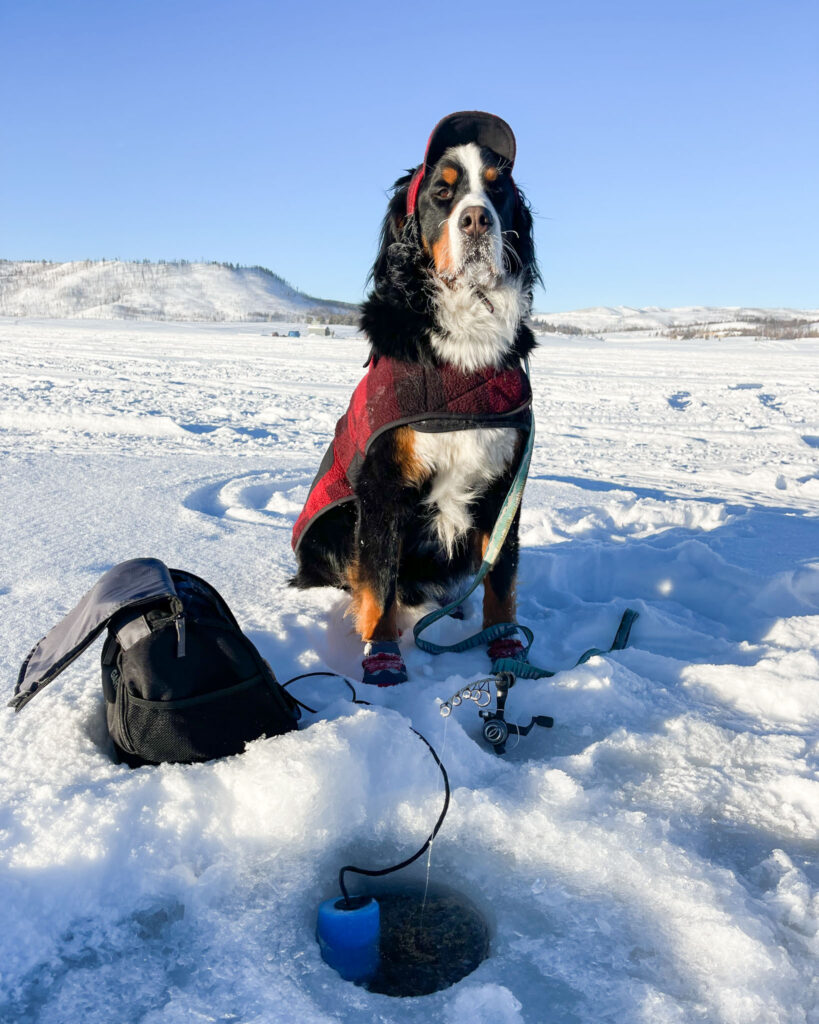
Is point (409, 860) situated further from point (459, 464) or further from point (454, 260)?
point (454, 260)

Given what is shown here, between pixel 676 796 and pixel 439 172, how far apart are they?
1.96 m

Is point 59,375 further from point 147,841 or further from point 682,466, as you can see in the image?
point 147,841

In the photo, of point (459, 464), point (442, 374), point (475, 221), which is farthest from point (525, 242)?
point (459, 464)

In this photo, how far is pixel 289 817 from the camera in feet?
4.78

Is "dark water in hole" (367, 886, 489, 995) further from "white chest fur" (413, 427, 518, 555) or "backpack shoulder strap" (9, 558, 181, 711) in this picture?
"white chest fur" (413, 427, 518, 555)

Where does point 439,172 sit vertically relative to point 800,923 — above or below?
above

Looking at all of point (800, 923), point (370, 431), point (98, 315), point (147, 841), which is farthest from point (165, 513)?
point (98, 315)

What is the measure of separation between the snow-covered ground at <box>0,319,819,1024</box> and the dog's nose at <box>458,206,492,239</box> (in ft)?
4.48

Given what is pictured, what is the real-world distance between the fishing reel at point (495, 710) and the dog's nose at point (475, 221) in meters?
1.35

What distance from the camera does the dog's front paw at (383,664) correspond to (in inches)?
89.3

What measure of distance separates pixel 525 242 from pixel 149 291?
82.4 meters

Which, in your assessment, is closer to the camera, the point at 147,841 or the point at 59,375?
the point at 147,841

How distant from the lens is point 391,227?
2.56 m

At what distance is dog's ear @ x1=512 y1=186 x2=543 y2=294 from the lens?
2.61 meters
